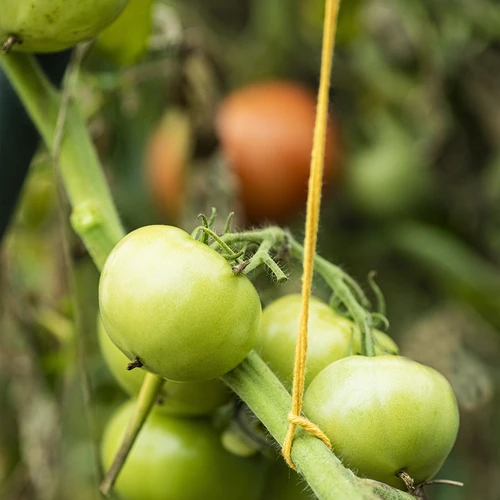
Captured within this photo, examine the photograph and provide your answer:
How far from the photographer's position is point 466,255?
143cm

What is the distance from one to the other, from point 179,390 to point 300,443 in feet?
0.45

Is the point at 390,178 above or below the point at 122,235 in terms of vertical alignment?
below

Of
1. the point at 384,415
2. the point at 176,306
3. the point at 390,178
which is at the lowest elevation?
the point at 390,178

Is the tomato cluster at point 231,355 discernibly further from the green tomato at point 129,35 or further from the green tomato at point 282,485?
the green tomato at point 129,35

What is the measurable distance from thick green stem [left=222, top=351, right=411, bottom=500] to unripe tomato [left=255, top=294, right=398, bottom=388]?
2.4 inches

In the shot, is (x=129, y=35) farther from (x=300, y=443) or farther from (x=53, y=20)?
(x=300, y=443)

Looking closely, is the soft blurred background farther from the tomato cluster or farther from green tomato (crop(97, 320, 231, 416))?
the tomato cluster

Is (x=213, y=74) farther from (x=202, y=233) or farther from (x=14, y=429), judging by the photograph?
(x=202, y=233)

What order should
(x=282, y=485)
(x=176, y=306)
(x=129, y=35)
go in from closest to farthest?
1. (x=176, y=306)
2. (x=282, y=485)
3. (x=129, y=35)

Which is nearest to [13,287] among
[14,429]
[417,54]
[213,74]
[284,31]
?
[14,429]

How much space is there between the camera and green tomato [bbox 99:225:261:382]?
1.44 feet

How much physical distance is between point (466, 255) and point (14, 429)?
0.87 metres

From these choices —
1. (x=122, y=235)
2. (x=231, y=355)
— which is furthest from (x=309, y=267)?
(x=122, y=235)

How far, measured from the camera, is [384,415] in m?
0.45
